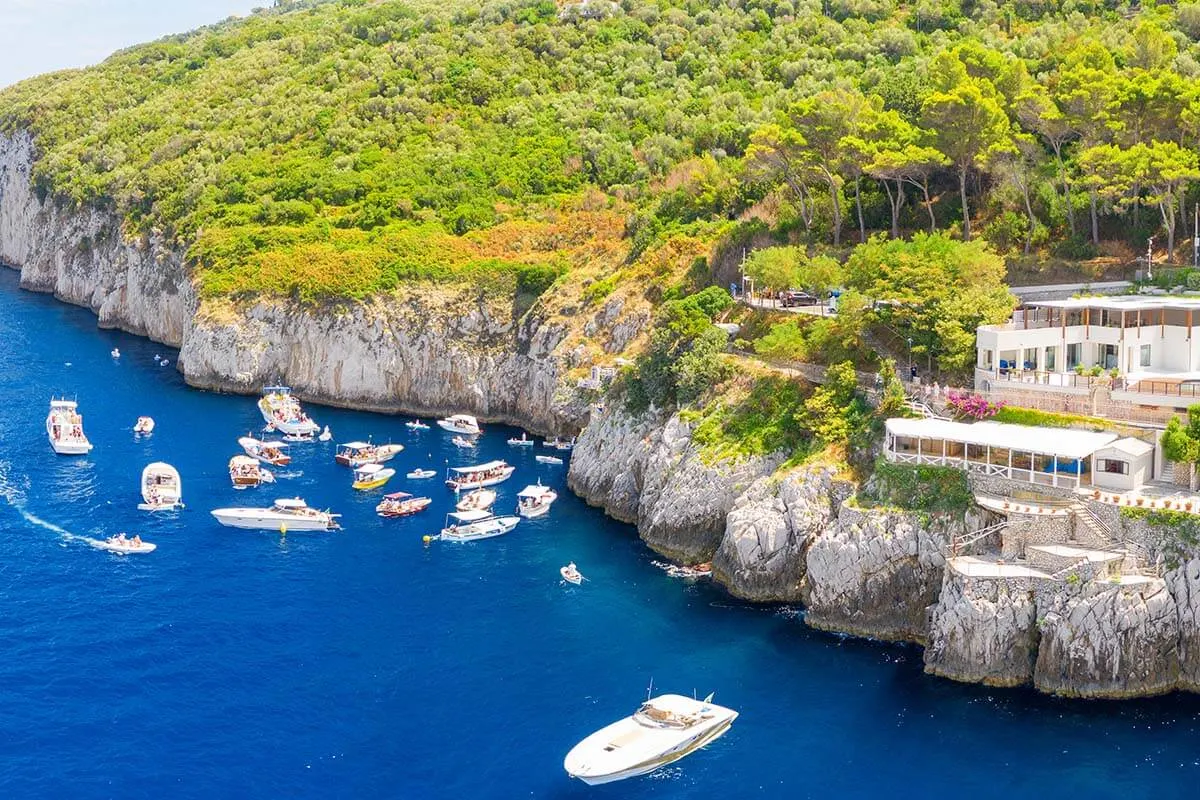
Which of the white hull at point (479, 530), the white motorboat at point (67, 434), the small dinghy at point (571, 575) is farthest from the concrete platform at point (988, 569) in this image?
the white motorboat at point (67, 434)

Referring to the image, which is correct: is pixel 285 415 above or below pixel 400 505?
above

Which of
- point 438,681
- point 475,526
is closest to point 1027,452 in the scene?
point 438,681

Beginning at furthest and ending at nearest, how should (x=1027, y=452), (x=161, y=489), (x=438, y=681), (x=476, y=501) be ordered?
1. (x=161, y=489)
2. (x=476, y=501)
3. (x=1027, y=452)
4. (x=438, y=681)

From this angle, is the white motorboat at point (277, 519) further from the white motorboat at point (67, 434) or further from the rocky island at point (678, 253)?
the white motorboat at point (67, 434)

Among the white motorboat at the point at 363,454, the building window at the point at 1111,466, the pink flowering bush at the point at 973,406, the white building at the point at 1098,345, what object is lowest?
the white motorboat at the point at 363,454

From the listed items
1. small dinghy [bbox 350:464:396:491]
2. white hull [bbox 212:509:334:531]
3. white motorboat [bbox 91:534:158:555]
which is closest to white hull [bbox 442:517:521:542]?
white hull [bbox 212:509:334:531]

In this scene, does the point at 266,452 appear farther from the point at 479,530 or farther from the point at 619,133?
the point at 619,133

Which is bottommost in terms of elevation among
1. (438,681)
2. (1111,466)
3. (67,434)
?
(438,681)

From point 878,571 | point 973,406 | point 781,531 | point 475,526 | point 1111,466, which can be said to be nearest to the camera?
point 1111,466

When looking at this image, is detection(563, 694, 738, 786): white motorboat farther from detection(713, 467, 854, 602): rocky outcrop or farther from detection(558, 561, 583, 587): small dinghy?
detection(558, 561, 583, 587): small dinghy
